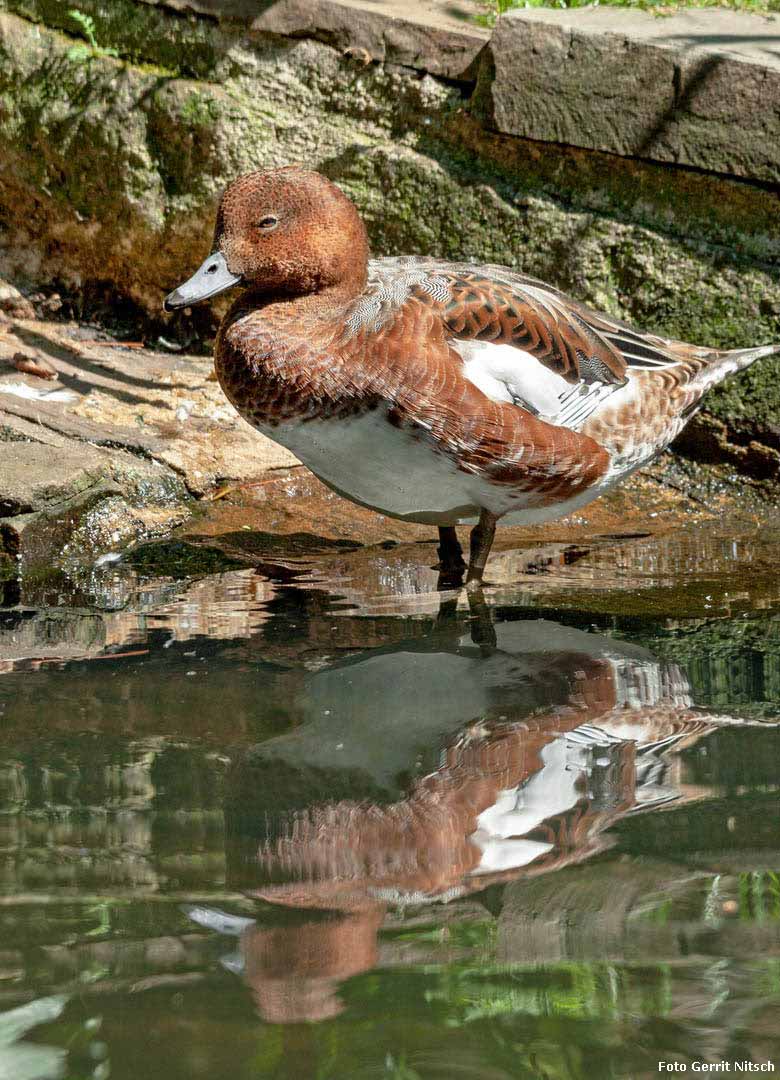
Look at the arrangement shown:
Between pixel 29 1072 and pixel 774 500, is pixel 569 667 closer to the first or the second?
pixel 29 1072

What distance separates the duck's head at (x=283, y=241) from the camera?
158 inches

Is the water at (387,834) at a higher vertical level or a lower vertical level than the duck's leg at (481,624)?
lower

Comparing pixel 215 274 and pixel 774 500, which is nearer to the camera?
pixel 215 274

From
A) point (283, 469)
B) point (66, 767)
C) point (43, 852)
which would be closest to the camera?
point (43, 852)

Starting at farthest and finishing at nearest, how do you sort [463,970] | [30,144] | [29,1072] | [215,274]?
[30,144], [215,274], [463,970], [29,1072]

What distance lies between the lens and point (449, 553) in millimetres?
4512

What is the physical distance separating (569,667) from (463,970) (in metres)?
1.53

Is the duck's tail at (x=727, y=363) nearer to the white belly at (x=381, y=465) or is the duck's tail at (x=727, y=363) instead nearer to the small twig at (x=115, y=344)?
the white belly at (x=381, y=465)

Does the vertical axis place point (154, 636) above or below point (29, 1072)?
above

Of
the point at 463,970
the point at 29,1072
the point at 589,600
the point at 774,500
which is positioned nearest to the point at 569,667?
the point at 589,600

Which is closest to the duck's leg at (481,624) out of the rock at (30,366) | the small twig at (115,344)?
the rock at (30,366)

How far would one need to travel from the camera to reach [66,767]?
281 cm

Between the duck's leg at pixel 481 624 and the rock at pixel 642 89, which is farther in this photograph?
the rock at pixel 642 89

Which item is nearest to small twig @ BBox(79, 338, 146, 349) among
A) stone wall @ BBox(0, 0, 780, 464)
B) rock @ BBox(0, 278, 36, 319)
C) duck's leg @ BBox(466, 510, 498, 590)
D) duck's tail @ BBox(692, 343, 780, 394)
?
stone wall @ BBox(0, 0, 780, 464)
